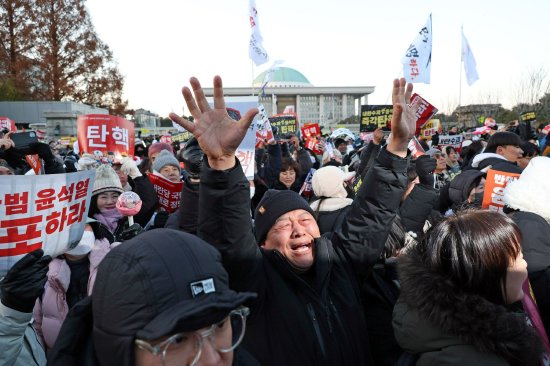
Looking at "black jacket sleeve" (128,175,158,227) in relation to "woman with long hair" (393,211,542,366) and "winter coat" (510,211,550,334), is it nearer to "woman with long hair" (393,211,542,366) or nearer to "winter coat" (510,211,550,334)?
"woman with long hair" (393,211,542,366)

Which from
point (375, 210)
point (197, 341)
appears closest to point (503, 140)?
point (375, 210)

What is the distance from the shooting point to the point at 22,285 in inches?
63.8

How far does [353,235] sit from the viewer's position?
2045 millimetres

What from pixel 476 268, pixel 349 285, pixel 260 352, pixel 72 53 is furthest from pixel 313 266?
pixel 72 53

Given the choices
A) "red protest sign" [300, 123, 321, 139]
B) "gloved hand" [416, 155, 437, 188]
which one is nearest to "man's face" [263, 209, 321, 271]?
"gloved hand" [416, 155, 437, 188]

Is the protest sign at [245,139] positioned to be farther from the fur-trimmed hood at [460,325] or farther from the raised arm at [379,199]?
the fur-trimmed hood at [460,325]

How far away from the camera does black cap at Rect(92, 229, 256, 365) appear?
3.33 feet

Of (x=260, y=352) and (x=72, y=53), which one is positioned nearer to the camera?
(x=260, y=352)

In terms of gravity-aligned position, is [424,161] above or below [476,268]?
above

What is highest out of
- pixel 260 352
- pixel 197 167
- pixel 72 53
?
pixel 72 53

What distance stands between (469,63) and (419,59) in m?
5.07

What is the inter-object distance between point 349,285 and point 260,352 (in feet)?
1.55

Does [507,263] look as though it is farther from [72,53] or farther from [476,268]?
[72,53]

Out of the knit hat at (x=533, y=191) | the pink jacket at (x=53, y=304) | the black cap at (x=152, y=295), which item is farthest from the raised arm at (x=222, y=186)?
the knit hat at (x=533, y=191)
